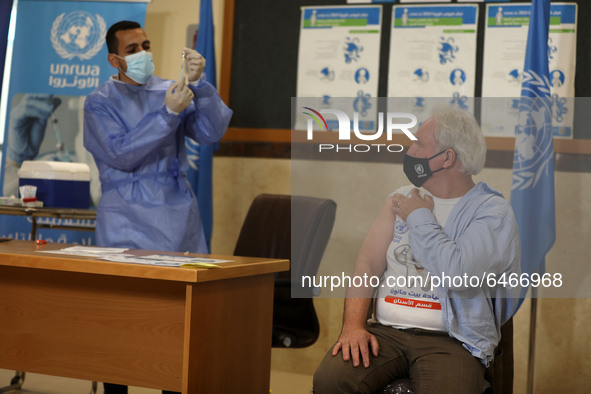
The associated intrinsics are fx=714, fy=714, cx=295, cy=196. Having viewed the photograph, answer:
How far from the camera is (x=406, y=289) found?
199 cm

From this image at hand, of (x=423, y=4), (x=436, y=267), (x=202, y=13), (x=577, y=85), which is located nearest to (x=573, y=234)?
(x=436, y=267)

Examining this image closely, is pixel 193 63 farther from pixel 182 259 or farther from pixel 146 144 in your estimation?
pixel 182 259

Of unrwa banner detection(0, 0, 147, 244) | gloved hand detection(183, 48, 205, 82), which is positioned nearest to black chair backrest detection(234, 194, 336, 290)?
gloved hand detection(183, 48, 205, 82)

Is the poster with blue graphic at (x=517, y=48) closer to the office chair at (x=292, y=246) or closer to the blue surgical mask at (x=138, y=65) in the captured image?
the office chair at (x=292, y=246)

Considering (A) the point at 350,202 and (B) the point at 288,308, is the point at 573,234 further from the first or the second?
(B) the point at 288,308

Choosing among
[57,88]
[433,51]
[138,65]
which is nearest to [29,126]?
[57,88]

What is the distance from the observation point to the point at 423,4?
12.7 feet

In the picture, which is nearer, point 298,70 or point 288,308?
point 288,308

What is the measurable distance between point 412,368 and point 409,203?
0.45 metres

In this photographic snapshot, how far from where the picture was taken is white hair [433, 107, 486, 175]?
1.99 meters

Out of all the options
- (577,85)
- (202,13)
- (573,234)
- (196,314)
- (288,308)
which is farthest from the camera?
(202,13)

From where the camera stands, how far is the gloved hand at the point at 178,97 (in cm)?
259

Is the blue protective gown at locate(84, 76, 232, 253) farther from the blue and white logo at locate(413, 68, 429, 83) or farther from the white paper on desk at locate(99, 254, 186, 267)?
the blue and white logo at locate(413, 68, 429, 83)

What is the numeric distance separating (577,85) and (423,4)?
92 cm
